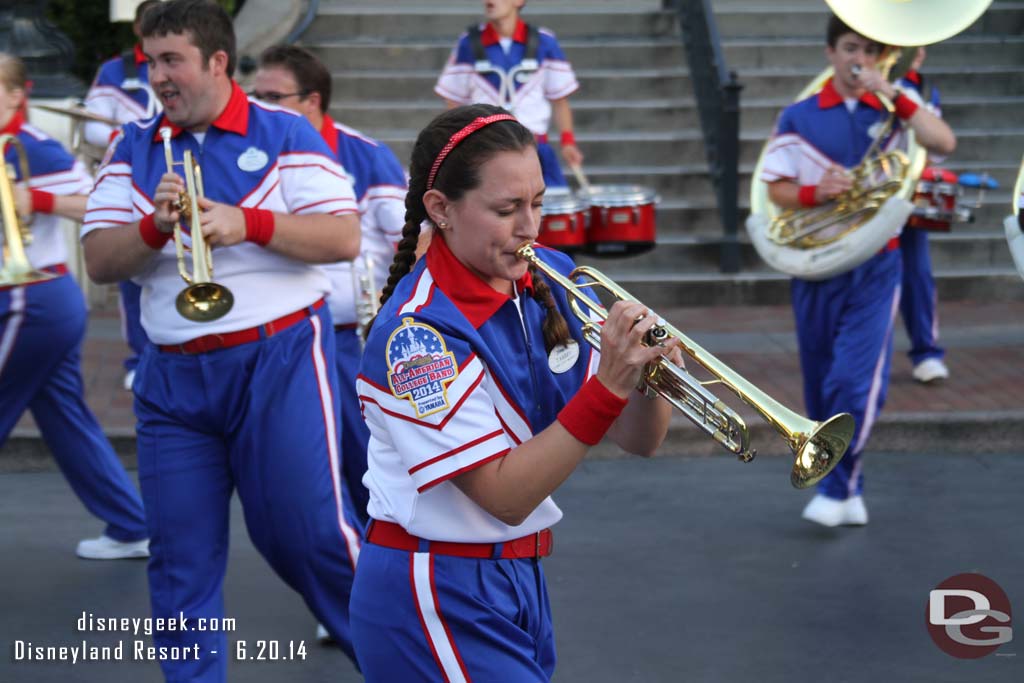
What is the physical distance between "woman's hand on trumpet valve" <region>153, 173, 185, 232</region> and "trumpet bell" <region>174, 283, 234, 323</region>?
0.22 metres

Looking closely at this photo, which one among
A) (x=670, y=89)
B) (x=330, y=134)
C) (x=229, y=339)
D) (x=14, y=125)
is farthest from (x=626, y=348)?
(x=670, y=89)

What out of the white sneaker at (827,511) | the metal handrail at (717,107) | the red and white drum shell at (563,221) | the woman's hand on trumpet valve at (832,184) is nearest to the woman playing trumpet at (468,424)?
the woman's hand on trumpet valve at (832,184)

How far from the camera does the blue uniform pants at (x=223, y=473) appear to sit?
174 inches

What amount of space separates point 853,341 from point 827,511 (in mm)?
761

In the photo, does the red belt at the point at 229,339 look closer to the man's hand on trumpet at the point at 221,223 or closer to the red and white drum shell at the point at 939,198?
the man's hand on trumpet at the point at 221,223

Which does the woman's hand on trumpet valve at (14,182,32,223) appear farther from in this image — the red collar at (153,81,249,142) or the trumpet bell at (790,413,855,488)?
the trumpet bell at (790,413,855,488)

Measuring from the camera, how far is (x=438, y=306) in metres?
3.06

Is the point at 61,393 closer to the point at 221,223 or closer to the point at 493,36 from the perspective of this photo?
the point at 221,223

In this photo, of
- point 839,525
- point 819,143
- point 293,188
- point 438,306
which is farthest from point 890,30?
point 438,306

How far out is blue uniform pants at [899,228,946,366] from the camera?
29.0ft

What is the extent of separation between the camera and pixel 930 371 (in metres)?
8.88

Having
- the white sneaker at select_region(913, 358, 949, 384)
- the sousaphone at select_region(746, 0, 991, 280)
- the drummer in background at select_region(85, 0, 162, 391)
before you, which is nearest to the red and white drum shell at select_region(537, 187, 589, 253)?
the white sneaker at select_region(913, 358, 949, 384)

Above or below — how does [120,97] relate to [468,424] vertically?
below

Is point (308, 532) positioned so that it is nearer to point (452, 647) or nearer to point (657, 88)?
point (452, 647)
